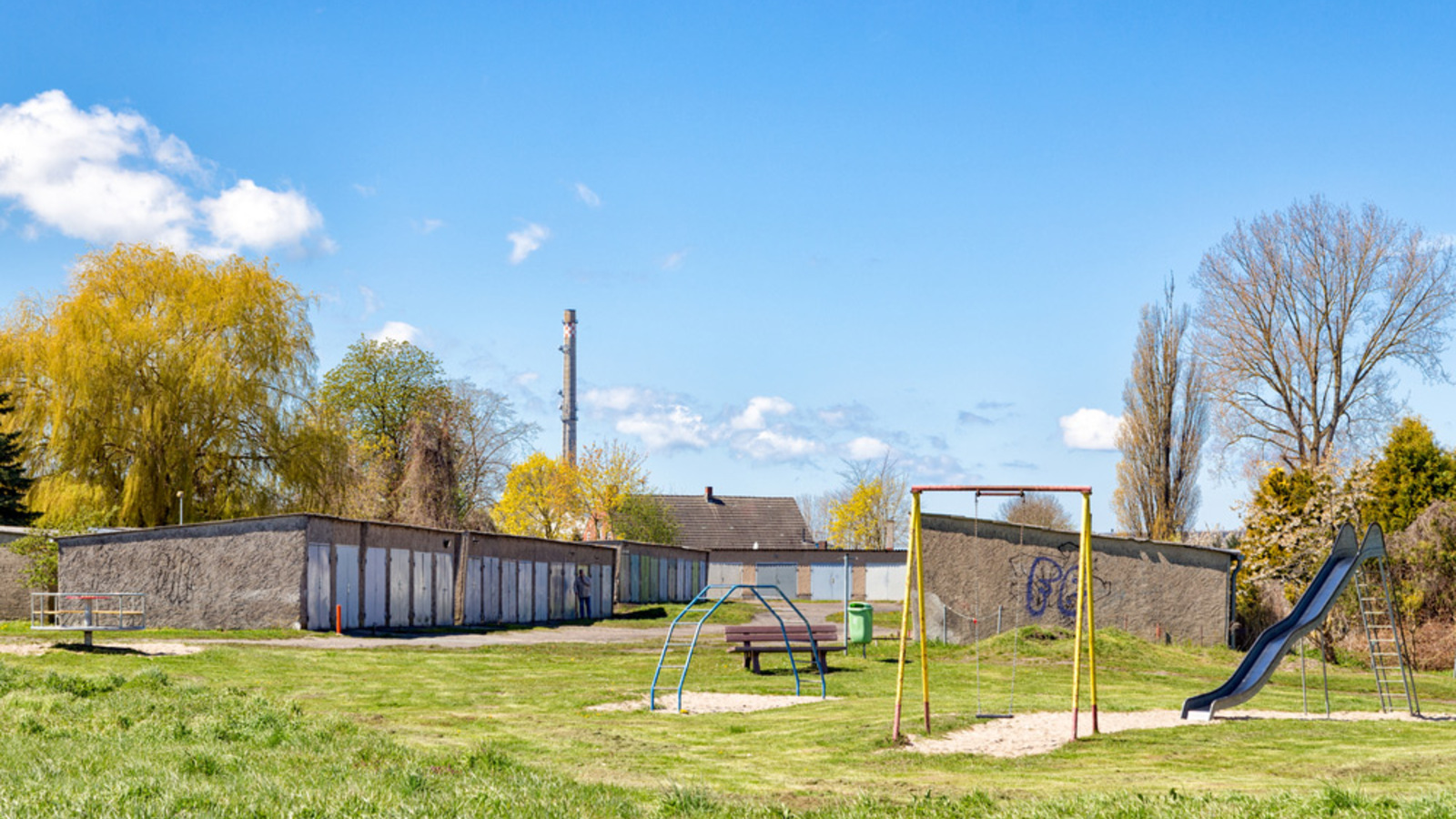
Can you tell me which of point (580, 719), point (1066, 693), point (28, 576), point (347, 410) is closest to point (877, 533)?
point (347, 410)

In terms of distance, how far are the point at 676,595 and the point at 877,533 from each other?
77.3 ft

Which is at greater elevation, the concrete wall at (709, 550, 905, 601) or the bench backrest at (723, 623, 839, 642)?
the bench backrest at (723, 623, 839, 642)

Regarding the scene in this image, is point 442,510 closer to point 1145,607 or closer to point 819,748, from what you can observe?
point 1145,607

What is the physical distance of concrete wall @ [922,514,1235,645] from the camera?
29.4m

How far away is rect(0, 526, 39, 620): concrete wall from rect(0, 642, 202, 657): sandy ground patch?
1103cm

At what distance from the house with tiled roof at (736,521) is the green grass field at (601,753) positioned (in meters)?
60.5

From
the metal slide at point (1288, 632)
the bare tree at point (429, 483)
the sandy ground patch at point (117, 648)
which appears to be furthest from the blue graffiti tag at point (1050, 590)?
the bare tree at point (429, 483)

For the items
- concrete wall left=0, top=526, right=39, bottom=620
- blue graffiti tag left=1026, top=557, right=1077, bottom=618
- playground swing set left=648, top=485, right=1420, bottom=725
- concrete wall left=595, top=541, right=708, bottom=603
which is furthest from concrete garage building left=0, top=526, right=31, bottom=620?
blue graffiti tag left=1026, top=557, right=1077, bottom=618

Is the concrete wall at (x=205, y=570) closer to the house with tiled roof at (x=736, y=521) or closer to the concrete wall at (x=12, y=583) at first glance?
the concrete wall at (x=12, y=583)

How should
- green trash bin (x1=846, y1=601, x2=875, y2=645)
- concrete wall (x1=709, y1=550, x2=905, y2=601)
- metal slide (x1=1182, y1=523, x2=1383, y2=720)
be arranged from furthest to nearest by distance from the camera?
concrete wall (x1=709, y1=550, x2=905, y2=601)
green trash bin (x1=846, y1=601, x2=875, y2=645)
metal slide (x1=1182, y1=523, x2=1383, y2=720)

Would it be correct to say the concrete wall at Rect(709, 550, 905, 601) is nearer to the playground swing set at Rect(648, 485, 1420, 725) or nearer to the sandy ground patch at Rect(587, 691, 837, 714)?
the playground swing set at Rect(648, 485, 1420, 725)

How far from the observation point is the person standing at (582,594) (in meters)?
44.6

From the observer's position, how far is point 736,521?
3324 inches

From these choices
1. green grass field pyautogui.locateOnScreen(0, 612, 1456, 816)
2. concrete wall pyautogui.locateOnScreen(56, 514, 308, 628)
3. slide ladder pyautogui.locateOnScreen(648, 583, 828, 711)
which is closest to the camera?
green grass field pyautogui.locateOnScreen(0, 612, 1456, 816)
